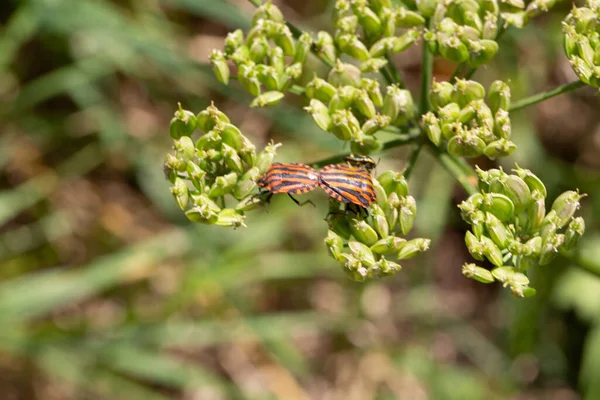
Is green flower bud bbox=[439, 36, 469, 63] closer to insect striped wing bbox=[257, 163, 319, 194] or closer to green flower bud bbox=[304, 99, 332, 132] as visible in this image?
green flower bud bbox=[304, 99, 332, 132]

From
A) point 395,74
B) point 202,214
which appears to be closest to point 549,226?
point 395,74

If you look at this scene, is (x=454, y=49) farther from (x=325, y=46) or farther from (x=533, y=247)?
(x=533, y=247)

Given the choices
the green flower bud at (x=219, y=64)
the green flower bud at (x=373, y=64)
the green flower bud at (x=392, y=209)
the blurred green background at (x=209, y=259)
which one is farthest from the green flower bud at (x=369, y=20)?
the blurred green background at (x=209, y=259)

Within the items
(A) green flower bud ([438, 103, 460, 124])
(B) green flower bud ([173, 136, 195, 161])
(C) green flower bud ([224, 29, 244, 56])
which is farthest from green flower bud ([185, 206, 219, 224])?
(A) green flower bud ([438, 103, 460, 124])

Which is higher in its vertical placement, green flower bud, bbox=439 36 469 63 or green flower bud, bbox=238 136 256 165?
green flower bud, bbox=439 36 469 63

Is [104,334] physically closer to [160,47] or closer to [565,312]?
[160,47]

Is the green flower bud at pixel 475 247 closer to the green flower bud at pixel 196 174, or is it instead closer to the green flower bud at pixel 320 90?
the green flower bud at pixel 320 90
